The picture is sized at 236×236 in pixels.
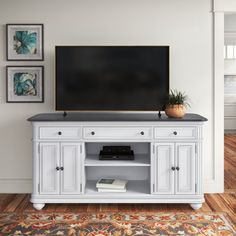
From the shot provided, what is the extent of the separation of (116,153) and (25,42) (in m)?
1.42

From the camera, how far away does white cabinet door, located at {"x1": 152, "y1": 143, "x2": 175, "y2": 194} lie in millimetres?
3270

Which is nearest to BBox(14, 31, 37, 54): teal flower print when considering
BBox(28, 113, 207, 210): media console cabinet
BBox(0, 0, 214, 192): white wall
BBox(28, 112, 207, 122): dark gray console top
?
BBox(0, 0, 214, 192): white wall

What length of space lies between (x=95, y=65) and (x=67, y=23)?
1.83 feet

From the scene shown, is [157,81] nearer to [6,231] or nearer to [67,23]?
[67,23]

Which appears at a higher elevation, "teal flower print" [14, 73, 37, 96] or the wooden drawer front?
"teal flower print" [14, 73, 37, 96]

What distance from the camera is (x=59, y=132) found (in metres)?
3.25

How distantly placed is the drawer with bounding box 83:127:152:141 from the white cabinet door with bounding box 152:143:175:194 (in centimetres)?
15

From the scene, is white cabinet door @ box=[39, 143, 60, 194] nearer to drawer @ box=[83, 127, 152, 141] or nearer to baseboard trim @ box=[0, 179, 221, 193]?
drawer @ box=[83, 127, 152, 141]

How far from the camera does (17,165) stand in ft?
12.4

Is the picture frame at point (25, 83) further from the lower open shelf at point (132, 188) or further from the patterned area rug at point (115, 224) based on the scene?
the patterned area rug at point (115, 224)

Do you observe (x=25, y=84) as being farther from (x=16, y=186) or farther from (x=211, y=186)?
(x=211, y=186)

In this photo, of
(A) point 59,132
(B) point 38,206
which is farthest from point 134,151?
(B) point 38,206

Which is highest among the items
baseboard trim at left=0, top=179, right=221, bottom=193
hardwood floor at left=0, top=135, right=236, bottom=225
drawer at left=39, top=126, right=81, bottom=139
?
drawer at left=39, top=126, right=81, bottom=139

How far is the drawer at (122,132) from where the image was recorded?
326 cm
